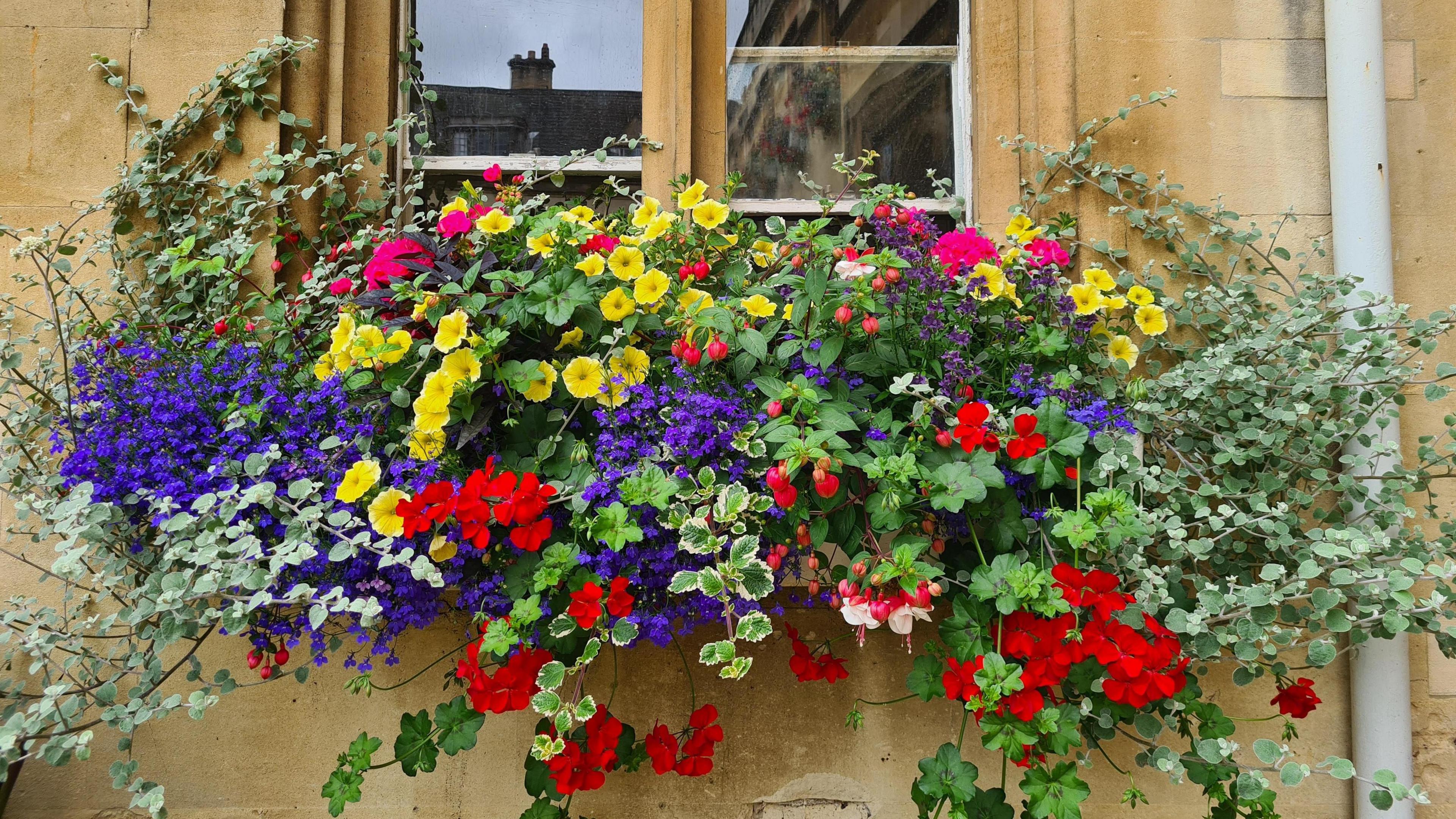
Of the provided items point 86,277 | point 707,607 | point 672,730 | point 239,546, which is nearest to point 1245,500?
point 707,607

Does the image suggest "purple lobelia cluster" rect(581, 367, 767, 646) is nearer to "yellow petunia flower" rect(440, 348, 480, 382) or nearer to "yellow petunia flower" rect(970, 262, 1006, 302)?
"yellow petunia flower" rect(440, 348, 480, 382)

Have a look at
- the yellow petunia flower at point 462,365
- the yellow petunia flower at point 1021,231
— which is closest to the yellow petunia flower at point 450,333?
the yellow petunia flower at point 462,365

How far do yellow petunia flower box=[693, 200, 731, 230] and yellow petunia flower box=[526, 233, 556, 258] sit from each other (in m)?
0.28

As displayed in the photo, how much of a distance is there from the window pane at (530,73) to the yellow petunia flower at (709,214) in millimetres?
613

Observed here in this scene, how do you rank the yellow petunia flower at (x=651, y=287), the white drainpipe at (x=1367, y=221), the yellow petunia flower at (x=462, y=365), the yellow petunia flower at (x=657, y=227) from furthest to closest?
the white drainpipe at (x=1367, y=221) < the yellow petunia flower at (x=657, y=227) < the yellow petunia flower at (x=651, y=287) < the yellow petunia flower at (x=462, y=365)

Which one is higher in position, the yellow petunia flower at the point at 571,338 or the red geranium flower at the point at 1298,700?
the yellow petunia flower at the point at 571,338

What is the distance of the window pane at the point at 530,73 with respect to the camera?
2.23 metres

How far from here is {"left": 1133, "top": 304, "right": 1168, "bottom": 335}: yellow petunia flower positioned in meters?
1.75

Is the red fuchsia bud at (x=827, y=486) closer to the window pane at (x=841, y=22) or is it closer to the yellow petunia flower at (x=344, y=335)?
the yellow petunia flower at (x=344, y=335)

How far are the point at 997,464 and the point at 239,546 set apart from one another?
127cm

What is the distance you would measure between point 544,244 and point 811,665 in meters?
0.94

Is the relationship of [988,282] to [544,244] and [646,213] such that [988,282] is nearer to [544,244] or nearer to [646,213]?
[646,213]

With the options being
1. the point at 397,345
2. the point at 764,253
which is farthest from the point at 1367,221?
the point at 397,345

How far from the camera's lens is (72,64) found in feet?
6.24
